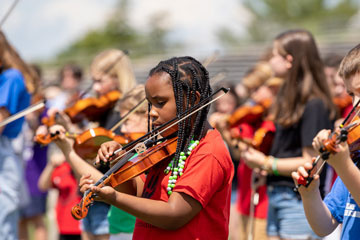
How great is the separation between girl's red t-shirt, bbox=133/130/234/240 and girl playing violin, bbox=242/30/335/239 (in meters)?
1.19

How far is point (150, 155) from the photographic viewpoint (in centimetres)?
230

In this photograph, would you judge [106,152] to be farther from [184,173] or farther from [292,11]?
[292,11]

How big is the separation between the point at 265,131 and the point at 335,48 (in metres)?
12.2

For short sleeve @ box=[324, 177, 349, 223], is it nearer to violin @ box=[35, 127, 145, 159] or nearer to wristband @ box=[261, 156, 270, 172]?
wristband @ box=[261, 156, 270, 172]

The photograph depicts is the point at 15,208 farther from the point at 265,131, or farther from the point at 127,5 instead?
the point at 127,5

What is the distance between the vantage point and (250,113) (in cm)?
486

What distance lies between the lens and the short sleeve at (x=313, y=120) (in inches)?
134

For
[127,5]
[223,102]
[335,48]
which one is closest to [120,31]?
[127,5]

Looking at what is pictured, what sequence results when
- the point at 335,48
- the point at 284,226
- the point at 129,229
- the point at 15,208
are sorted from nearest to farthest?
the point at 129,229
the point at 284,226
the point at 15,208
the point at 335,48

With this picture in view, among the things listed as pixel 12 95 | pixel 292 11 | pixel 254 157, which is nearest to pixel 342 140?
pixel 254 157

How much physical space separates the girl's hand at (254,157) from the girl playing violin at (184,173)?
3.97ft

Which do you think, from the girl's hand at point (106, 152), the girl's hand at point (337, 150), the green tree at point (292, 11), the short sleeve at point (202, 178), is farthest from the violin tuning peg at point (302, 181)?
the green tree at point (292, 11)

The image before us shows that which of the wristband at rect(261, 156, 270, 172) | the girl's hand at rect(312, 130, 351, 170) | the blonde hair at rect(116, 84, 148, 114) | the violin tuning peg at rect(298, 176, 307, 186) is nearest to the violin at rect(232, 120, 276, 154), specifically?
the wristband at rect(261, 156, 270, 172)

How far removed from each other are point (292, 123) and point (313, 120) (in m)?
0.14
